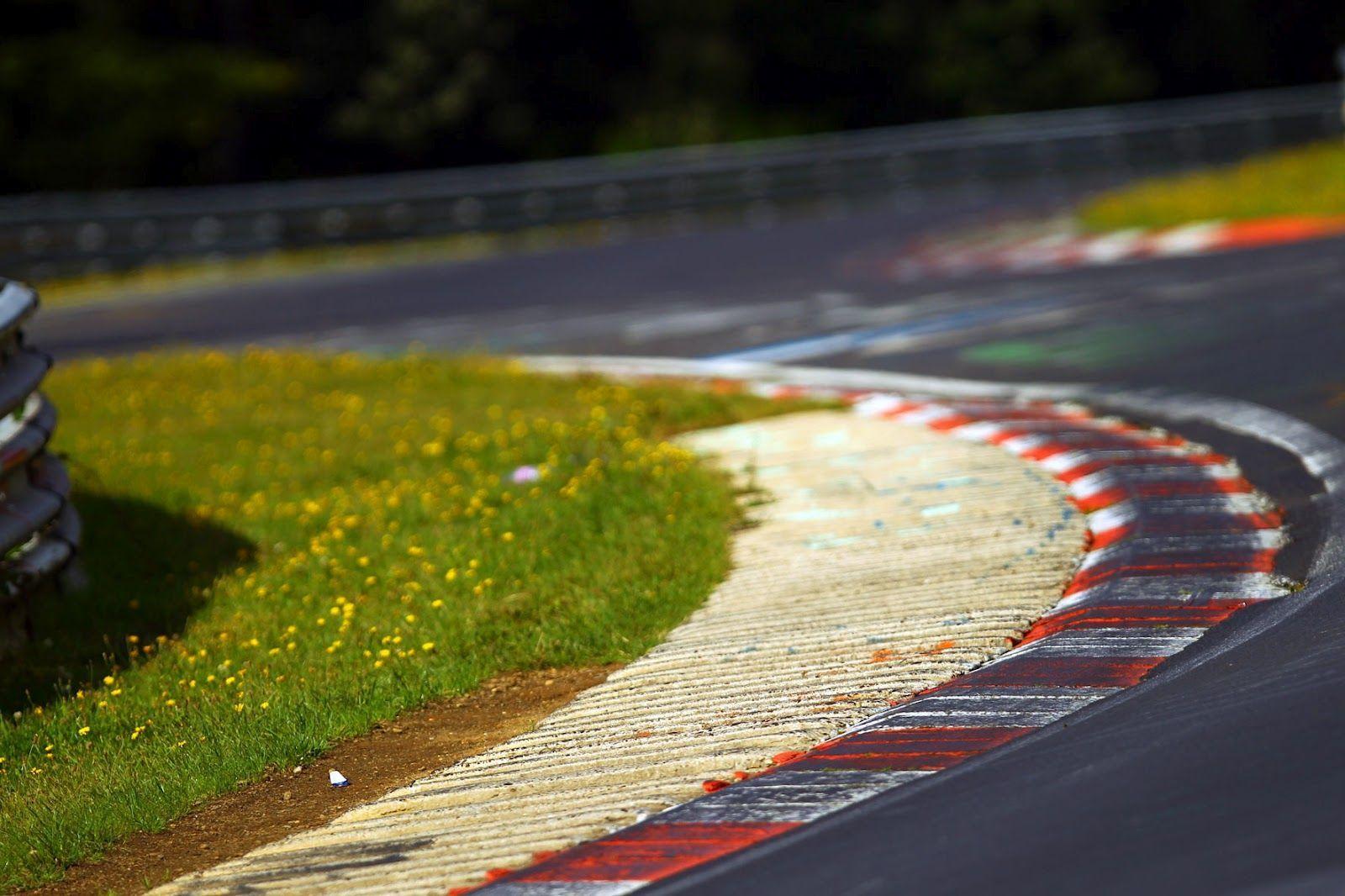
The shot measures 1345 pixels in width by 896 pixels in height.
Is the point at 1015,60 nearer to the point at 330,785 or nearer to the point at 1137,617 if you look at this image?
the point at 1137,617

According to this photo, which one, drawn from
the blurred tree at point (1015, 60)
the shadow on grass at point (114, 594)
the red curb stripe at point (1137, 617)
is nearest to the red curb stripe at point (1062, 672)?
the red curb stripe at point (1137, 617)

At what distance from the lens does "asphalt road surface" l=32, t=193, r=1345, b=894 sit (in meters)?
4.29

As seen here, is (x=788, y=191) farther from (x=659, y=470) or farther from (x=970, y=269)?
(x=659, y=470)

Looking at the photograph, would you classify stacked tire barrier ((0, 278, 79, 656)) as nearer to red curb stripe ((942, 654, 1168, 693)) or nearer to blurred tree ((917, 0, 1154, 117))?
red curb stripe ((942, 654, 1168, 693))

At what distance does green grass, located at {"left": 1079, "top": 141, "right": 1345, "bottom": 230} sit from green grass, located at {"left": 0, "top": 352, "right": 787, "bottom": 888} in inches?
384

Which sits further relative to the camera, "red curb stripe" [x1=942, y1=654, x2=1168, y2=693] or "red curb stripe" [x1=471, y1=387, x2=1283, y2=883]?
"red curb stripe" [x1=942, y1=654, x2=1168, y2=693]

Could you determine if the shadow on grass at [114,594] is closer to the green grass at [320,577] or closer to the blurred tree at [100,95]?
the green grass at [320,577]

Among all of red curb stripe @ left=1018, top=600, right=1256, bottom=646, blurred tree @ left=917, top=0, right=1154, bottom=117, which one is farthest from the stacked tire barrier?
blurred tree @ left=917, top=0, right=1154, bottom=117

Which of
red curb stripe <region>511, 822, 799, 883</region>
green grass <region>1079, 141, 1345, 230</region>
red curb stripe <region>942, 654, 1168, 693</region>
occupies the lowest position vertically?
red curb stripe <region>511, 822, 799, 883</region>

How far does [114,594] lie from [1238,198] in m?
16.1

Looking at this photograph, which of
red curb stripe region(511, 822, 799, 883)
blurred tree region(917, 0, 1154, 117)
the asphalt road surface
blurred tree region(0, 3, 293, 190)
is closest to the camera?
the asphalt road surface

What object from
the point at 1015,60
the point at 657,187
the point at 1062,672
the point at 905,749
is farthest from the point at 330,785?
the point at 1015,60

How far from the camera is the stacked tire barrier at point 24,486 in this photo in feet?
24.5

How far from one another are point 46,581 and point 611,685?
3.27 m
